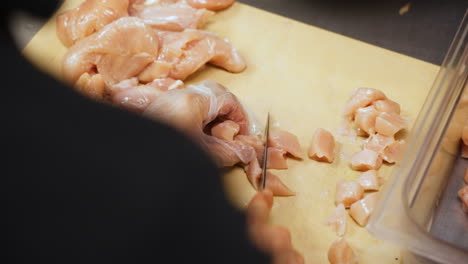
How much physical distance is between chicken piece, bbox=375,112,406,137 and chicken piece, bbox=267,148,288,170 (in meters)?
0.48

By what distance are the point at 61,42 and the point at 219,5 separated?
0.93 meters

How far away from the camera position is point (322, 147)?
9.12ft

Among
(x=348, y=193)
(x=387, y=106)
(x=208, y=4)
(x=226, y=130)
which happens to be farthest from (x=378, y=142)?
(x=208, y=4)

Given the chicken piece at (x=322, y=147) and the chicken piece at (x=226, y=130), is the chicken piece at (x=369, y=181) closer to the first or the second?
the chicken piece at (x=322, y=147)

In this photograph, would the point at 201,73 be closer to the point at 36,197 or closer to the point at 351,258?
the point at 351,258

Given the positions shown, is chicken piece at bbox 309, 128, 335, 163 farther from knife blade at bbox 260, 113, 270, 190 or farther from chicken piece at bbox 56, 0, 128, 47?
chicken piece at bbox 56, 0, 128, 47

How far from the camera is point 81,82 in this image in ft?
9.55

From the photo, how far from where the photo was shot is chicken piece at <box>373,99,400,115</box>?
2.92 m

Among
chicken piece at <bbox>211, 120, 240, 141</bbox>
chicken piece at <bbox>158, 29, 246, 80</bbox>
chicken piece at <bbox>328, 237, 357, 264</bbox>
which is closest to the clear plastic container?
chicken piece at <bbox>328, 237, 357, 264</bbox>

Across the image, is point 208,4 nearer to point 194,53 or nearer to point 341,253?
point 194,53

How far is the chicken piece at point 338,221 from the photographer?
2.56m

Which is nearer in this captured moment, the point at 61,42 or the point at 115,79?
the point at 115,79

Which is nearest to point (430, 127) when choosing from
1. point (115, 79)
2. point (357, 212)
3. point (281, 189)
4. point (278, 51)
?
point (357, 212)

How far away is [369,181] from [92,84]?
140cm
